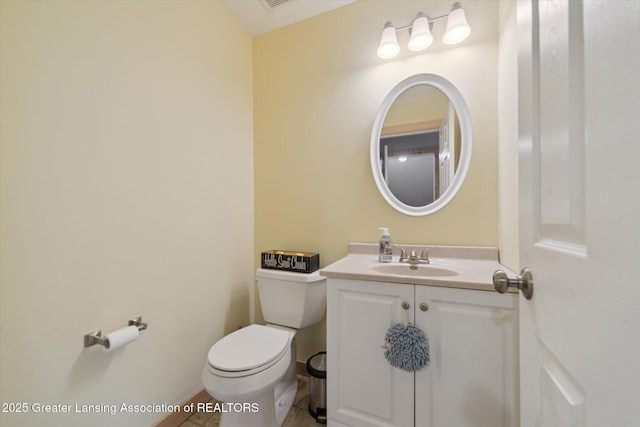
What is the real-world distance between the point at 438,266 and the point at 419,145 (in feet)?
2.37

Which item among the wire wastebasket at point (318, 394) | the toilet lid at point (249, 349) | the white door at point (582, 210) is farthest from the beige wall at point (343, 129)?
the white door at point (582, 210)

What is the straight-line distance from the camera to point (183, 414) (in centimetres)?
128

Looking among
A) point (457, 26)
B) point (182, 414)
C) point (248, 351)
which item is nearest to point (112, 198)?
point (248, 351)

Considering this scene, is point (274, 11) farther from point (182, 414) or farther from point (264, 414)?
point (182, 414)

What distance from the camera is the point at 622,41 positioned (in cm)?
29

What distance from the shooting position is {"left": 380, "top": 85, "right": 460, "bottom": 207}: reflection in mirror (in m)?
1.39

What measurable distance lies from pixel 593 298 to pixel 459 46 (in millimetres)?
1524

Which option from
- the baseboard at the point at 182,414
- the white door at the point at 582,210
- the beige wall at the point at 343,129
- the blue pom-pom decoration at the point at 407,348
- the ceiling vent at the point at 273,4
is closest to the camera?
the white door at the point at 582,210

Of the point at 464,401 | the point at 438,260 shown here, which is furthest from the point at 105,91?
the point at 464,401

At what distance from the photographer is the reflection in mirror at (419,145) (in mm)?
1391

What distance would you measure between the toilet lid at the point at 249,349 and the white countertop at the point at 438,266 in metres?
0.44

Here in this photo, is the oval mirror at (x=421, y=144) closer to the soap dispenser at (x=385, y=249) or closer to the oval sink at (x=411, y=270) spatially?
the soap dispenser at (x=385, y=249)

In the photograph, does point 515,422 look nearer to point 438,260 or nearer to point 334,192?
point 438,260

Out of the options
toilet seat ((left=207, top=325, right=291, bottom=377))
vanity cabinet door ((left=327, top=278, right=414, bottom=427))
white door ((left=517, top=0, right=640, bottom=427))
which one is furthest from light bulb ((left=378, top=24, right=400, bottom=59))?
toilet seat ((left=207, top=325, right=291, bottom=377))
